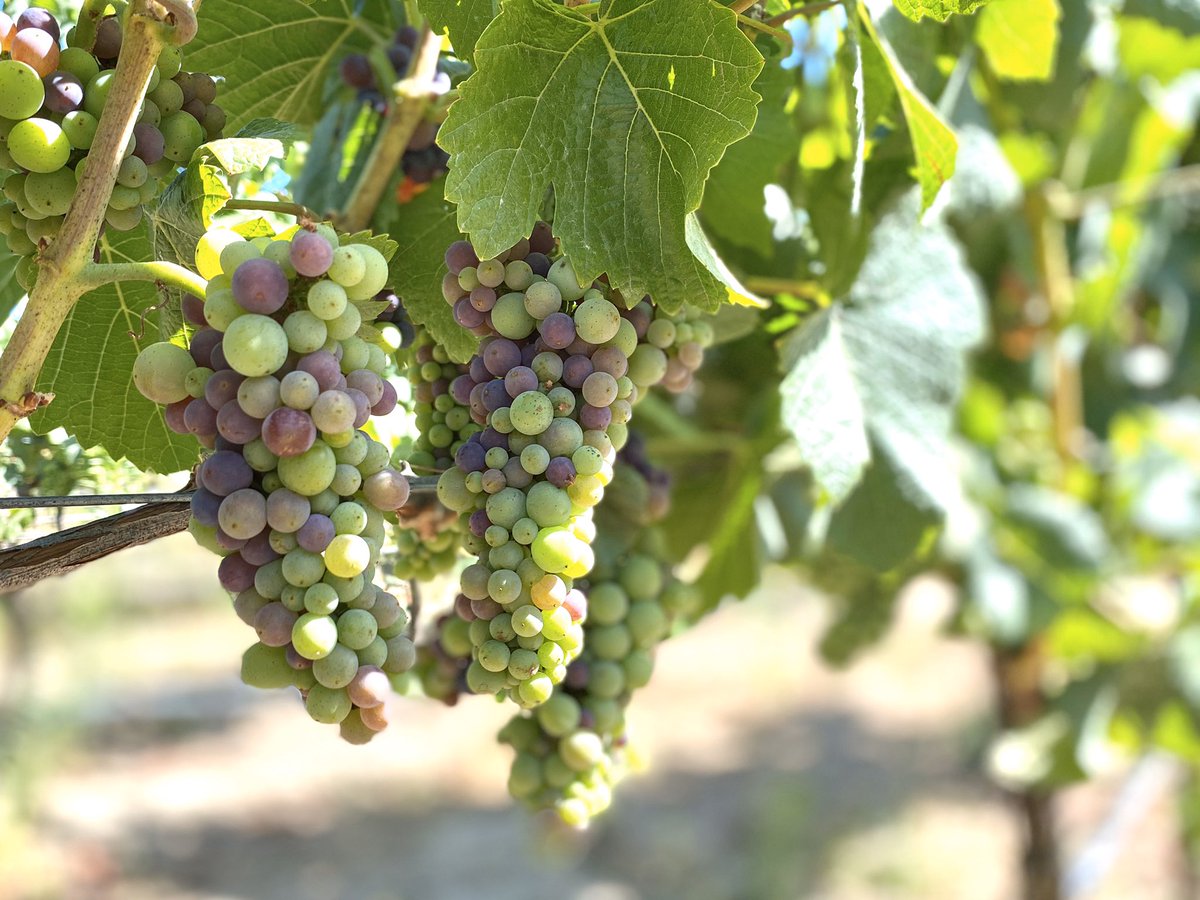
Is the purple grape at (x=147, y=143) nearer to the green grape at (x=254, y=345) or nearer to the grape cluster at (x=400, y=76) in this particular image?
the green grape at (x=254, y=345)

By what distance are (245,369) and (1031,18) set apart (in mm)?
817

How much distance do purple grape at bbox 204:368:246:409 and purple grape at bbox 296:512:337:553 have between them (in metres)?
0.07

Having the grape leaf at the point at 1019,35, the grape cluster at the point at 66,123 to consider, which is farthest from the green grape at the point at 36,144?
the grape leaf at the point at 1019,35

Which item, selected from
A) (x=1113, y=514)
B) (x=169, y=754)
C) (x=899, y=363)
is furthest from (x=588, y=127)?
(x=169, y=754)

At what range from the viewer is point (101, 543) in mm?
646

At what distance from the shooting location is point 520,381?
1.97 ft

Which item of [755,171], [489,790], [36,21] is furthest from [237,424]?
[489,790]

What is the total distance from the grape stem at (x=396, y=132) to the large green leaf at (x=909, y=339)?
382 millimetres

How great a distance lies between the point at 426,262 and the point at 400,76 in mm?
225

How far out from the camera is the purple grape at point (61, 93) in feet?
1.96

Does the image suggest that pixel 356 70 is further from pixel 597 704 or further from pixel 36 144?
pixel 597 704

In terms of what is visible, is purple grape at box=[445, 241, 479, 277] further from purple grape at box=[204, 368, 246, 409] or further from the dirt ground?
the dirt ground

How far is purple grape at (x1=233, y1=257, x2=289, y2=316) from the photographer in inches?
20.7

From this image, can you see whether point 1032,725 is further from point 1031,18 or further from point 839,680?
point 839,680
